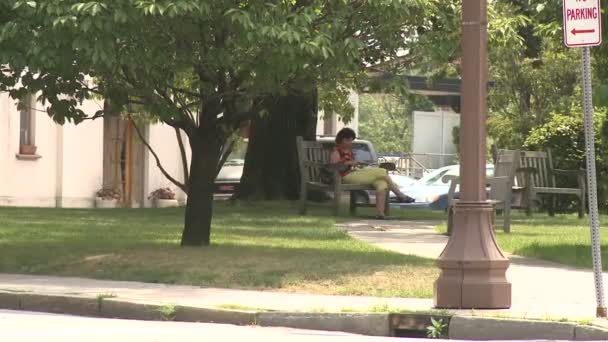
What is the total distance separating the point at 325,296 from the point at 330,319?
52.6 inches

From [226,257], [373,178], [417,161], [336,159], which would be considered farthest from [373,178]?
[417,161]

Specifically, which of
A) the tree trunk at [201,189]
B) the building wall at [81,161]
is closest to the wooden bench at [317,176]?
the tree trunk at [201,189]

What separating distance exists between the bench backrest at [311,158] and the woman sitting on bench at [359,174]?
0.34 meters

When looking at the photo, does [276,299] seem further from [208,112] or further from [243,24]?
[208,112]

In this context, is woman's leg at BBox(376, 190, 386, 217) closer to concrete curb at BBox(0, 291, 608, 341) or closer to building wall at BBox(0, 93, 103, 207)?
concrete curb at BBox(0, 291, 608, 341)


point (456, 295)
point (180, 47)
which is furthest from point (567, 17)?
point (180, 47)

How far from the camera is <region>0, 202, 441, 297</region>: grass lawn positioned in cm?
1163

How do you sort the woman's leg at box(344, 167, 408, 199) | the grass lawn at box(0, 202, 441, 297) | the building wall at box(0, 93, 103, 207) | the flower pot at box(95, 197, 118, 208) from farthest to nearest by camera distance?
the flower pot at box(95, 197, 118, 208), the building wall at box(0, 93, 103, 207), the woman's leg at box(344, 167, 408, 199), the grass lawn at box(0, 202, 441, 297)

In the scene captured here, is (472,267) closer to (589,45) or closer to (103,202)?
(589,45)

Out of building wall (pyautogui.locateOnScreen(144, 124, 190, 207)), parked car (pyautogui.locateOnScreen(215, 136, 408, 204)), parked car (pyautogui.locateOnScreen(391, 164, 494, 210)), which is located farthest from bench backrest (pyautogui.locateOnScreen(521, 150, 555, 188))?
building wall (pyautogui.locateOnScreen(144, 124, 190, 207))

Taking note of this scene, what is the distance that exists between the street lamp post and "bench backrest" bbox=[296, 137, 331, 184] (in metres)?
10.3

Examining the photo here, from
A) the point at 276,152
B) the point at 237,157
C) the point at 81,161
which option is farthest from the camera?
the point at 237,157

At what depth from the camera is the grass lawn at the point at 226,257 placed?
11.6 metres

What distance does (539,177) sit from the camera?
20.4m
